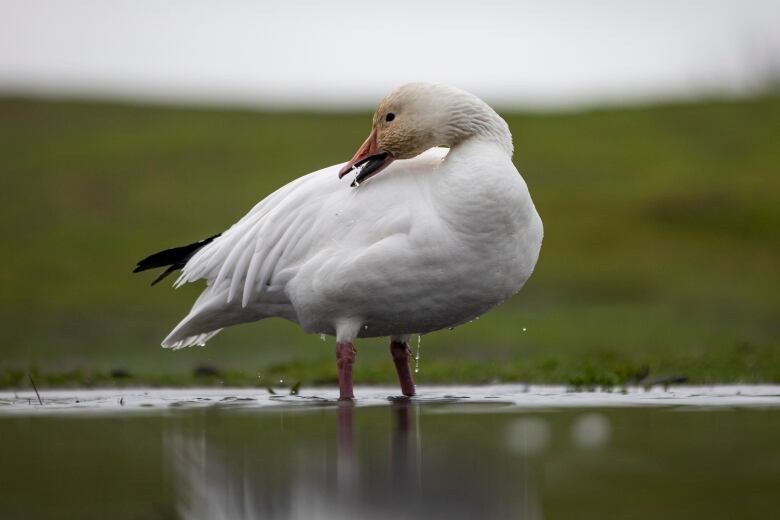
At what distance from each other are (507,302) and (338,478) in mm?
17350

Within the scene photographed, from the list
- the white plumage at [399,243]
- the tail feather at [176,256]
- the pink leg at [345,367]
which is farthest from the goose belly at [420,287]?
the tail feather at [176,256]

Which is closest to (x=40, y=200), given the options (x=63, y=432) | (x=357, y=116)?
(x=357, y=116)

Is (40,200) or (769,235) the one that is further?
(40,200)

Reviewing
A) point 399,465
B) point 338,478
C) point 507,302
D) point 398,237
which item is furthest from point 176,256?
point 507,302

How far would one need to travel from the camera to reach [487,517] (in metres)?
4.50

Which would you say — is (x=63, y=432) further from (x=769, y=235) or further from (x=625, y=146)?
(x=625, y=146)

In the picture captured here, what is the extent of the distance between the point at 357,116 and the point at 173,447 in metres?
32.2

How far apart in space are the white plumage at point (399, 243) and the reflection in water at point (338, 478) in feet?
5.45

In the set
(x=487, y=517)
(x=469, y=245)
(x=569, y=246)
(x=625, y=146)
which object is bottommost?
(x=487, y=517)

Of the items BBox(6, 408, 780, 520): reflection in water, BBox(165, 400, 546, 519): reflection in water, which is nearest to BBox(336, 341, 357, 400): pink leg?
BBox(6, 408, 780, 520): reflection in water

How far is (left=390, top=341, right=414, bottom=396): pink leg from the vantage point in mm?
9227

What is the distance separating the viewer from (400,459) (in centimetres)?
559

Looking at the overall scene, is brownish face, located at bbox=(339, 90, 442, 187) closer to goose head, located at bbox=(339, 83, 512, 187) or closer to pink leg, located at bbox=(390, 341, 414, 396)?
goose head, located at bbox=(339, 83, 512, 187)

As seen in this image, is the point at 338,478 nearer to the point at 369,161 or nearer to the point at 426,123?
the point at 426,123
